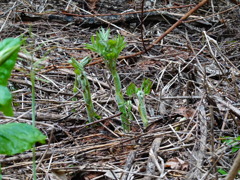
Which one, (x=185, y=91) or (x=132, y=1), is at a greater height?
(x=132, y=1)

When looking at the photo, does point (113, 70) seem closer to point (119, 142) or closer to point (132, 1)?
point (119, 142)

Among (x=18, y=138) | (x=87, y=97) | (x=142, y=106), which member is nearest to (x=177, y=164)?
(x=142, y=106)

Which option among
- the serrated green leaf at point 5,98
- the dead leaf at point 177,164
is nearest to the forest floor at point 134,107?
the dead leaf at point 177,164

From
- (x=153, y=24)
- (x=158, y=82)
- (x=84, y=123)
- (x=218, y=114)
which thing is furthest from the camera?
(x=153, y=24)

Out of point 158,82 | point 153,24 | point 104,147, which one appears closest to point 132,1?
point 153,24

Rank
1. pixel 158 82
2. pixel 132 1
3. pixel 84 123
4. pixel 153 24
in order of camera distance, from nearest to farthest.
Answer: pixel 84 123, pixel 158 82, pixel 153 24, pixel 132 1
